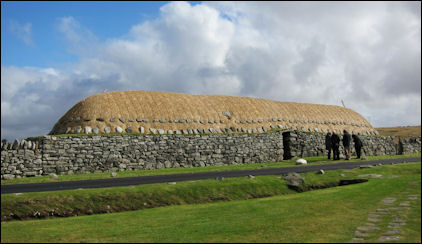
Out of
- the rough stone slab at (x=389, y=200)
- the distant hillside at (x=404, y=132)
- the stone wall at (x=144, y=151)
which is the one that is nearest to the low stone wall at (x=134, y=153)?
the stone wall at (x=144, y=151)

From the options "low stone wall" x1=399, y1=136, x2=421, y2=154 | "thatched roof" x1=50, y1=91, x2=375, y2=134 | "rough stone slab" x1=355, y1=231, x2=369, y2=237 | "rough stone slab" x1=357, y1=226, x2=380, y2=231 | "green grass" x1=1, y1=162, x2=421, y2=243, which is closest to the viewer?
"rough stone slab" x1=355, y1=231, x2=369, y2=237

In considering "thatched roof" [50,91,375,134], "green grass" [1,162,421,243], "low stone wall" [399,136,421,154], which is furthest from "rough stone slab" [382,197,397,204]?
"low stone wall" [399,136,421,154]

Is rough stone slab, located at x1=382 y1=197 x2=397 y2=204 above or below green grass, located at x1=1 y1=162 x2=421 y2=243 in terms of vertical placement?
above

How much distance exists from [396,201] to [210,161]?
941 inches

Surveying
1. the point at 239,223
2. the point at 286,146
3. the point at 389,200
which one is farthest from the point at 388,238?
the point at 286,146

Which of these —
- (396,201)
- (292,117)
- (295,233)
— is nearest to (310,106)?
(292,117)

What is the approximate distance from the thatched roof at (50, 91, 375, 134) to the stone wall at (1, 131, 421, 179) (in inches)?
82.8

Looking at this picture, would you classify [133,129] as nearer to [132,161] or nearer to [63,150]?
[132,161]

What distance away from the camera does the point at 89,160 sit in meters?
30.3

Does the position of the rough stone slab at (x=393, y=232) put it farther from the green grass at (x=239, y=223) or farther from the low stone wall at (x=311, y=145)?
the low stone wall at (x=311, y=145)

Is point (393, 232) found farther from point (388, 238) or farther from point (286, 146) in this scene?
point (286, 146)

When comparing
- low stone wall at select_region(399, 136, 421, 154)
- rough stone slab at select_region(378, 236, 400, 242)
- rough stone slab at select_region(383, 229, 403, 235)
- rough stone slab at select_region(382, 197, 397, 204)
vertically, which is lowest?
rough stone slab at select_region(378, 236, 400, 242)

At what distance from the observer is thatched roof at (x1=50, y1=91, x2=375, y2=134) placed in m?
34.7

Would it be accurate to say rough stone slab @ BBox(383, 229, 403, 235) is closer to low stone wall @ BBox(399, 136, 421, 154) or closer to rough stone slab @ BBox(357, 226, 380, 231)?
rough stone slab @ BBox(357, 226, 380, 231)
